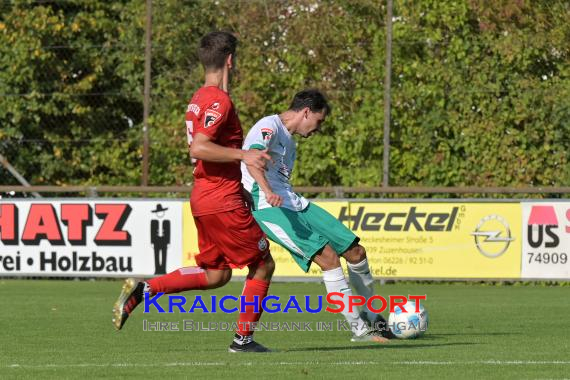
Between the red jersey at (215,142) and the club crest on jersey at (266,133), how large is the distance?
80 cm

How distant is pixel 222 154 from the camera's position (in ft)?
26.5

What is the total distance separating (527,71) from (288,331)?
1033 centimetres

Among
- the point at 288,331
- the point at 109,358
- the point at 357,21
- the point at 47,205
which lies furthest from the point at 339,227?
the point at 357,21

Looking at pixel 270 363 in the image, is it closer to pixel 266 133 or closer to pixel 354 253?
pixel 266 133

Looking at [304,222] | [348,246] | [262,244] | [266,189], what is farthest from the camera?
[348,246]

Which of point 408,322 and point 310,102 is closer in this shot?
point 310,102

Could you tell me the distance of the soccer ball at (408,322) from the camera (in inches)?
390

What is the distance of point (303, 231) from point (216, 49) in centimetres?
176

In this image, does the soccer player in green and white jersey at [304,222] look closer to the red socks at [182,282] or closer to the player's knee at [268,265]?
the player's knee at [268,265]

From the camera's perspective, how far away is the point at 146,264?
18406 mm

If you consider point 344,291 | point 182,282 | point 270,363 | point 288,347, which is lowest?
point 288,347

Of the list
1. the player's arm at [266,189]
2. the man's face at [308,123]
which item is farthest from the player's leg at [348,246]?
the player's arm at [266,189]

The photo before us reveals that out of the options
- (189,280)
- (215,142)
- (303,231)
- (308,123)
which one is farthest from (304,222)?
(215,142)

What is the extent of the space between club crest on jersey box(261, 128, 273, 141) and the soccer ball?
1732 mm
